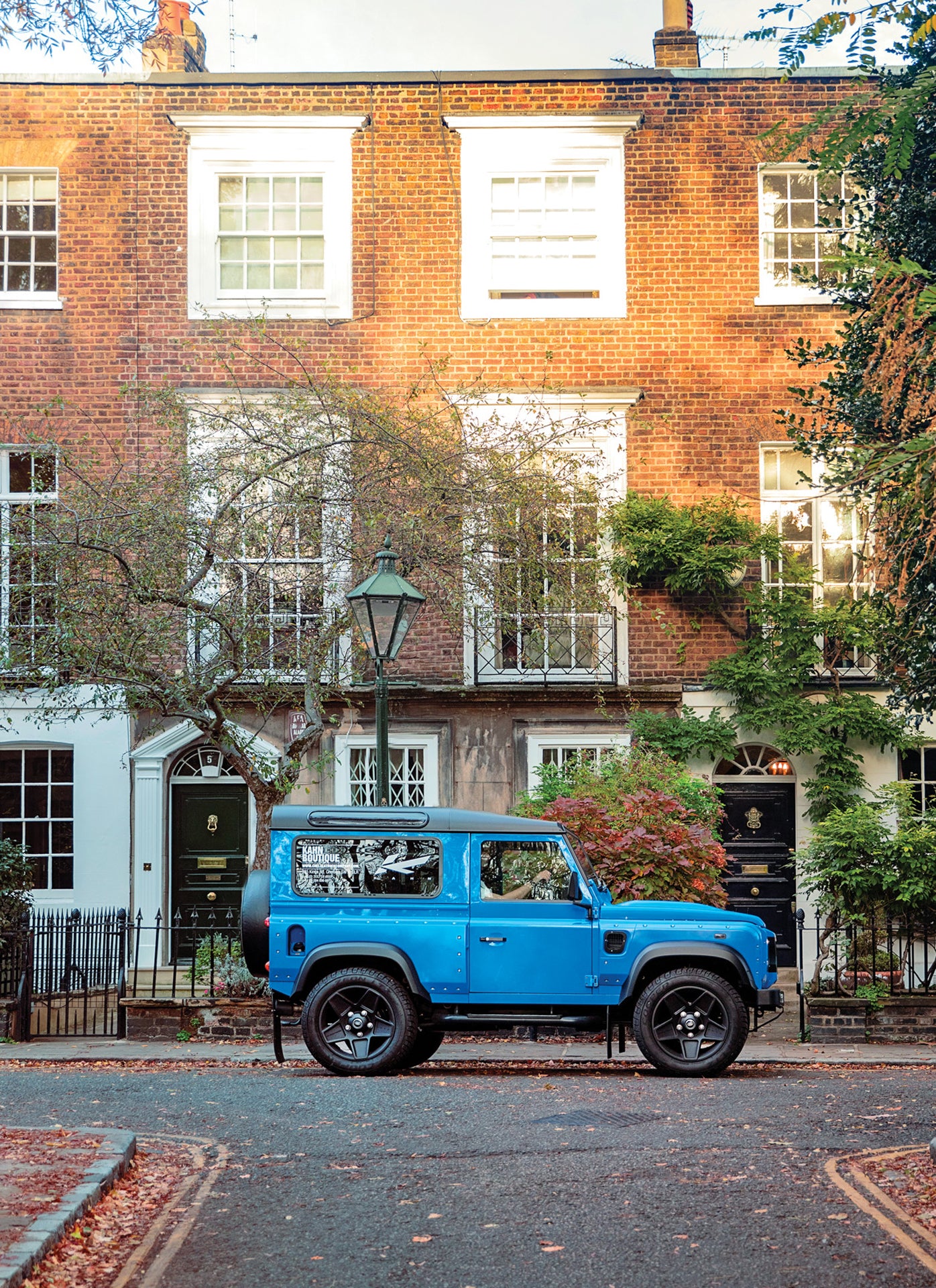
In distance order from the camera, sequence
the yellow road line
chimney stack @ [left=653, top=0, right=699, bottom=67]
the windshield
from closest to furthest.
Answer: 1. the yellow road line
2. the windshield
3. chimney stack @ [left=653, top=0, right=699, bottom=67]

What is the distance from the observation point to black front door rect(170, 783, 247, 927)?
20.1m

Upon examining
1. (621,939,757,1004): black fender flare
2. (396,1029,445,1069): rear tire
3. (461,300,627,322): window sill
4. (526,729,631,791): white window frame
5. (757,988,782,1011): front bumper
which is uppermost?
(461,300,627,322): window sill

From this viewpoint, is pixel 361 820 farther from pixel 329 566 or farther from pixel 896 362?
pixel 896 362

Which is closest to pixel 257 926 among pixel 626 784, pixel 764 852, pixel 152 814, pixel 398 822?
pixel 398 822

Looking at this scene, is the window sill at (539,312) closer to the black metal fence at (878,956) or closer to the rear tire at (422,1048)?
the black metal fence at (878,956)

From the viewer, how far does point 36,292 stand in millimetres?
20703

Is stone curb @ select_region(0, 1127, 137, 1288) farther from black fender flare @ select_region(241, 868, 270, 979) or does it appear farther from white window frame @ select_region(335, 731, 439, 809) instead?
white window frame @ select_region(335, 731, 439, 809)

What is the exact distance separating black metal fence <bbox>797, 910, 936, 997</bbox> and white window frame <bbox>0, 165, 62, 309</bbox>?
41.2ft

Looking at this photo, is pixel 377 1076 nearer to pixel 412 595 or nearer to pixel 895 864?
pixel 412 595

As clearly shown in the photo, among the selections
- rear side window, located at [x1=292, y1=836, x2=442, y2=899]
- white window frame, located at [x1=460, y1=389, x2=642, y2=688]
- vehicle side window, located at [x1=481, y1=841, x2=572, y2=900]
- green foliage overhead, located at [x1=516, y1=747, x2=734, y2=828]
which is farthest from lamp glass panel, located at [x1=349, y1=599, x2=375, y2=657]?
white window frame, located at [x1=460, y1=389, x2=642, y2=688]

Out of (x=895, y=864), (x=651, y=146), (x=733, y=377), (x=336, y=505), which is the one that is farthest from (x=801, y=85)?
(x=895, y=864)

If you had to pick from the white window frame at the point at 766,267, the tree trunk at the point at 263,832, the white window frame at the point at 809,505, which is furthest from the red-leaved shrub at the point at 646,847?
the white window frame at the point at 766,267

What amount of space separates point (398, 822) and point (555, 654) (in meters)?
8.23

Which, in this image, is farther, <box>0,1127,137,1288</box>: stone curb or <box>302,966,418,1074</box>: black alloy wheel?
<box>302,966,418,1074</box>: black alloy wheel
